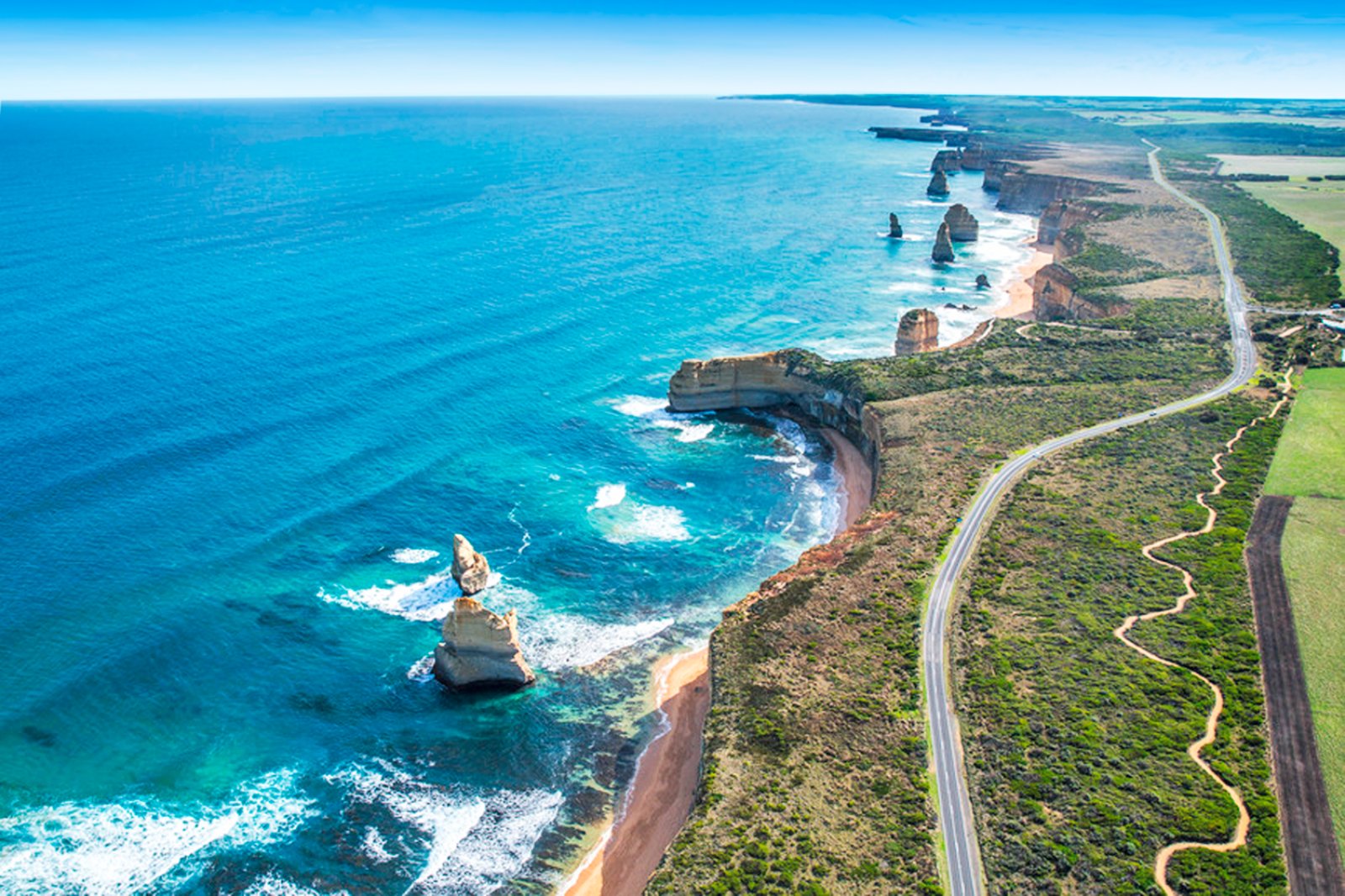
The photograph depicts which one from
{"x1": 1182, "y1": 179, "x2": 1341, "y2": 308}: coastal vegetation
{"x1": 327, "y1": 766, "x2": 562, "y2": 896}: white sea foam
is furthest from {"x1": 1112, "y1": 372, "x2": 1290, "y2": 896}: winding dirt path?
{"x1": 1182, "y1": 179, "x2": 1341, "y2": 308}: coastal vegetation

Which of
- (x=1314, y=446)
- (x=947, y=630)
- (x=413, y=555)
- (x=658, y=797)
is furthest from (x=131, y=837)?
(x=1314, y=446)

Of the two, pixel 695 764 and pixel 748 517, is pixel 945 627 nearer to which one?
pixel 695 764

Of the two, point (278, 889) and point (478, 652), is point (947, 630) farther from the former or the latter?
point (278, 889)

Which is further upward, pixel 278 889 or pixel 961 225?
pixel 961 225

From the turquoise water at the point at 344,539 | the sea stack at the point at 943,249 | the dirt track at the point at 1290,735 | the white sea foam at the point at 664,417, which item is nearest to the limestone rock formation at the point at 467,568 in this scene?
the turquoise water at the point at 344,539

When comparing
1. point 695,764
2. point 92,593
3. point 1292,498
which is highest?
point 1292,498

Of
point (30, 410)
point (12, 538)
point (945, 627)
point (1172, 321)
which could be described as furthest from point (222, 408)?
point (1172, 321)
